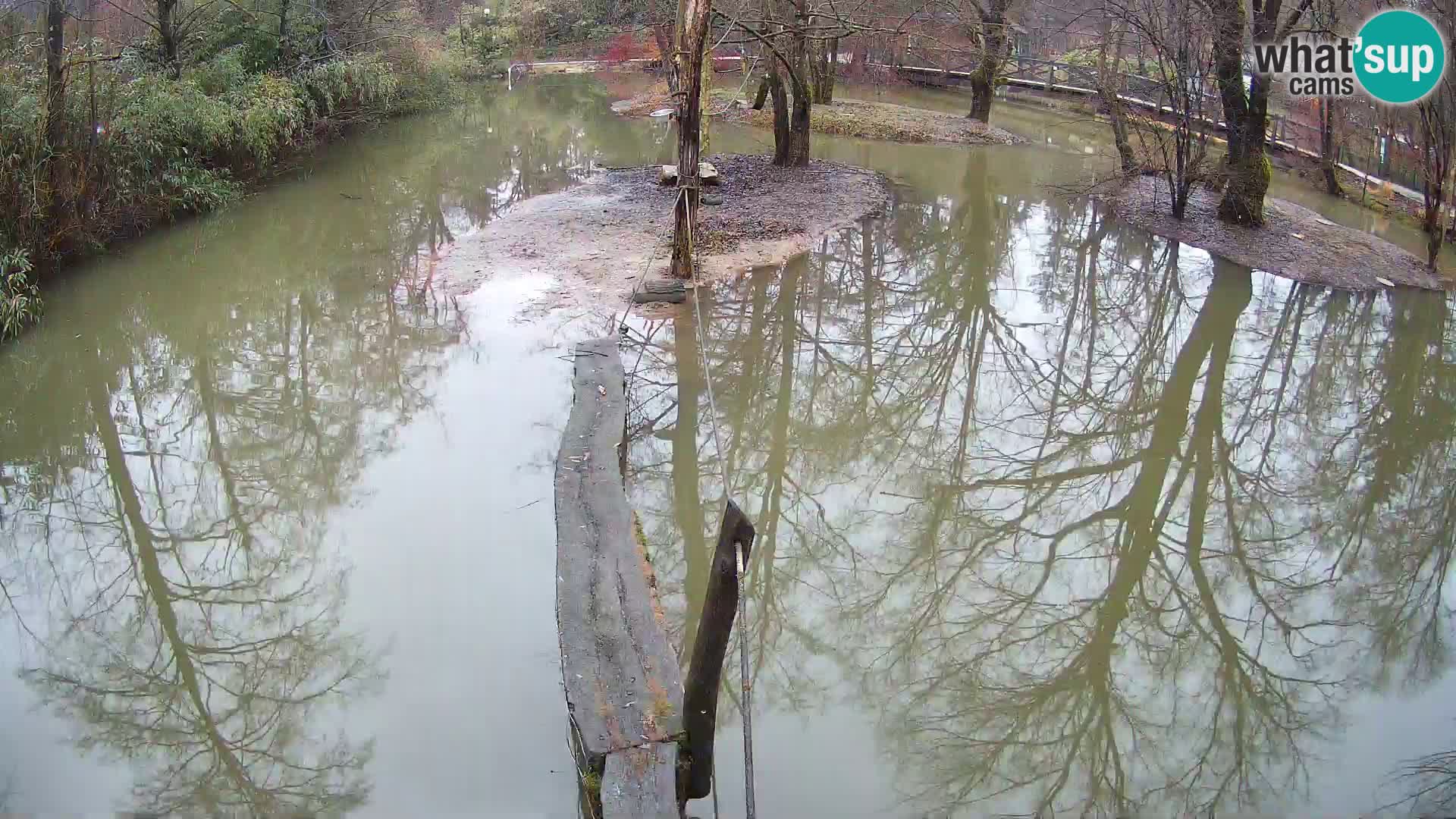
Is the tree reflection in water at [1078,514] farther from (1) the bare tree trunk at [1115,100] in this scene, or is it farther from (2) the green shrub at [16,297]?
(2) the green shrub at [16,297]

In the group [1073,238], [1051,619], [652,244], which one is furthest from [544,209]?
[1051,619]

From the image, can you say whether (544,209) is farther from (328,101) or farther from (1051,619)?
(1051,619)

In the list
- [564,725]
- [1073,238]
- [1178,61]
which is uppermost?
[1178,61]

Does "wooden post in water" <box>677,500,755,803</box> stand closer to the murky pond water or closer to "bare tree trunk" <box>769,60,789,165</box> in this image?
the murky pond water

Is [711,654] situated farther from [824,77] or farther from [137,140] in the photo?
[824,77]

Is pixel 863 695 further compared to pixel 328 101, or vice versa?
pixel 328 101

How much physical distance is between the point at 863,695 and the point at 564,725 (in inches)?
57.6

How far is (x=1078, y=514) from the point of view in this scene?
22.3 ft

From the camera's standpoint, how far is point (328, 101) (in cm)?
1845

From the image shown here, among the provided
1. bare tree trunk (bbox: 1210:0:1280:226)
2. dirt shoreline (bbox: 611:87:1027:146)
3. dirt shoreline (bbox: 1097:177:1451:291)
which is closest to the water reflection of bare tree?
dirt shoreline (bbox: 1097:177:1451:291)

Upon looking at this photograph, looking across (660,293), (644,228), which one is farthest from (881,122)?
(660,293)

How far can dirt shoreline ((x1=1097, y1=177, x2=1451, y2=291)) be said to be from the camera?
1141cm

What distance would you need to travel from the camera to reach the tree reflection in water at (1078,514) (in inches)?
193

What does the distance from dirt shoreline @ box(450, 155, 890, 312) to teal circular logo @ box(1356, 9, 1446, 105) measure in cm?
616
